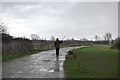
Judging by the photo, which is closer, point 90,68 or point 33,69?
point 33,69

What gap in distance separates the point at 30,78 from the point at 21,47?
27911mm

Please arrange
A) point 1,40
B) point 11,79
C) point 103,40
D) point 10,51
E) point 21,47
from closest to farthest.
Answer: point 11,79
point 1,40
point 10,51
point 21,47
point 103,40

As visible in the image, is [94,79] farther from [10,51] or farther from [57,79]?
[10,51]

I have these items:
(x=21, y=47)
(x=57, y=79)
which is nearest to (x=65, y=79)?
(x=57, y=79)

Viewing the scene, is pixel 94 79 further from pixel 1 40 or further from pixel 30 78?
pixel 1 40

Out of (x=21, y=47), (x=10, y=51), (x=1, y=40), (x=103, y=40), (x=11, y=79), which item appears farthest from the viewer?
(x=103, y=40)

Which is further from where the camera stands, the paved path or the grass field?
the grass field

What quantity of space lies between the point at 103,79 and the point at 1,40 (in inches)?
802

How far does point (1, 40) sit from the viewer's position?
105ft

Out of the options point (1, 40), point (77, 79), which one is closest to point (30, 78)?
point (77, 79)

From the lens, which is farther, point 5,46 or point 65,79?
point 5,46

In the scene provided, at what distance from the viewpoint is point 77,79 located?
13492mm

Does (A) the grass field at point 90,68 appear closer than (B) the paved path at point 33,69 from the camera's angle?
No

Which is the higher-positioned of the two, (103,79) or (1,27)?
(1,27)
